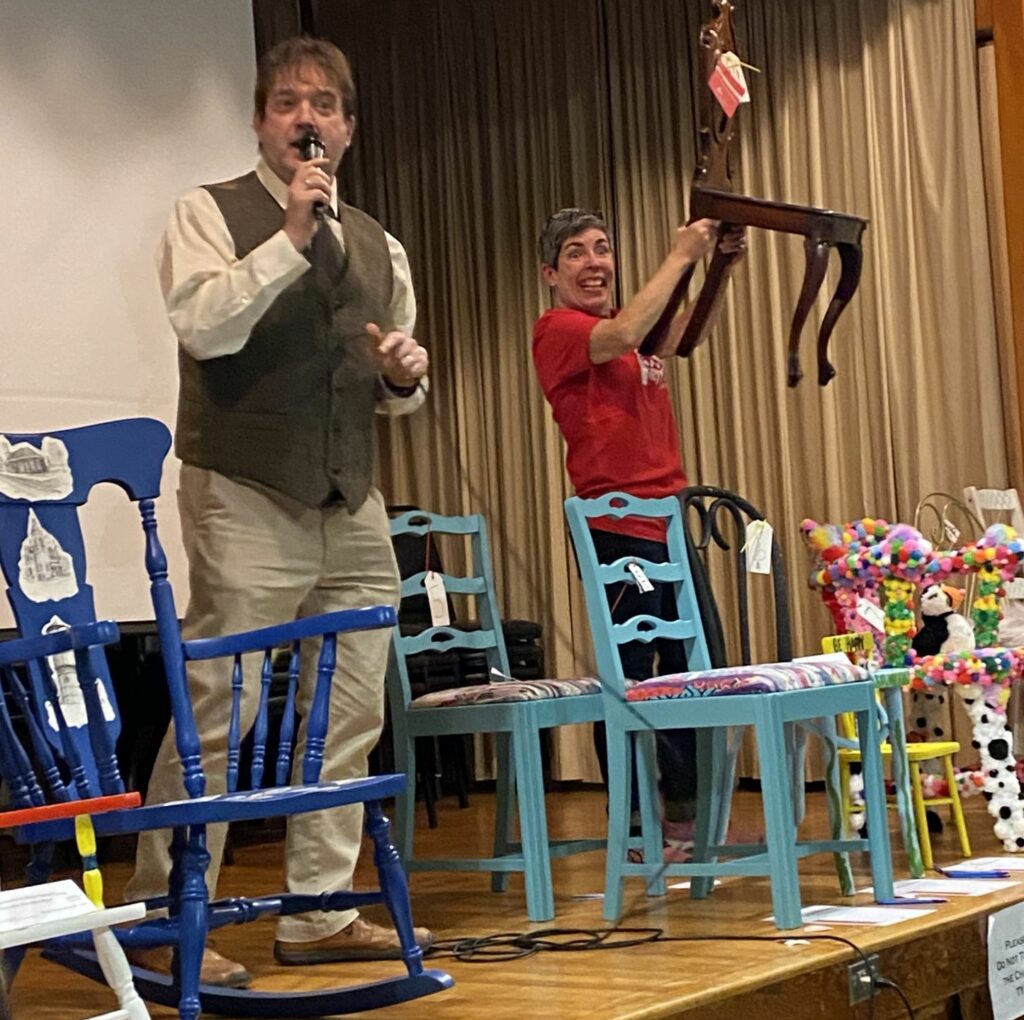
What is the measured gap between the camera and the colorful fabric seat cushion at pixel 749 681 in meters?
2.69

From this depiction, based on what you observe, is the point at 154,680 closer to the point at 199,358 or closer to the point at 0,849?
the point at 0,849

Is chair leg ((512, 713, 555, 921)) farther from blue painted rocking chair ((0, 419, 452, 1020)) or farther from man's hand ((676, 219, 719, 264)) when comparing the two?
man's hand ((676, 219, 719, 264))

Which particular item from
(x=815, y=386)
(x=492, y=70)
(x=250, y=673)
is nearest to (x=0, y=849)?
(x=250, y=673)

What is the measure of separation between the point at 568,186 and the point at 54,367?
2.19 meters

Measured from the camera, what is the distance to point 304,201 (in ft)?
7.82

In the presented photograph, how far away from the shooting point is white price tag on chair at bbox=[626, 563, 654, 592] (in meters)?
2.98

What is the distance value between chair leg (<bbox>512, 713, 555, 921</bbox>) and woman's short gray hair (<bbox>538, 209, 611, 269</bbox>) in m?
1.08

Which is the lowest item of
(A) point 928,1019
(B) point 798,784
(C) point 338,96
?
(A) point 928,1019

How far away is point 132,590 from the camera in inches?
165

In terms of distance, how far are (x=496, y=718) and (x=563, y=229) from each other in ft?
Answer: 3.42

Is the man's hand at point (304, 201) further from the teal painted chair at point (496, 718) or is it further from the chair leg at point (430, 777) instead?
the chair leg at point (430, 777)

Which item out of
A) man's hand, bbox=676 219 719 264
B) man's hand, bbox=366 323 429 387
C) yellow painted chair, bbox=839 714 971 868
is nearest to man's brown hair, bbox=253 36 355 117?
man's hand, bbox=366 323 429 387

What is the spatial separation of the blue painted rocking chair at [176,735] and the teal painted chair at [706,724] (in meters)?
0.63

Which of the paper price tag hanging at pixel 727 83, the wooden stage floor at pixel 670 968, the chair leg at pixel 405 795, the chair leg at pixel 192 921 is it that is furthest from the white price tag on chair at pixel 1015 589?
the chair leg at pixel 192 921
